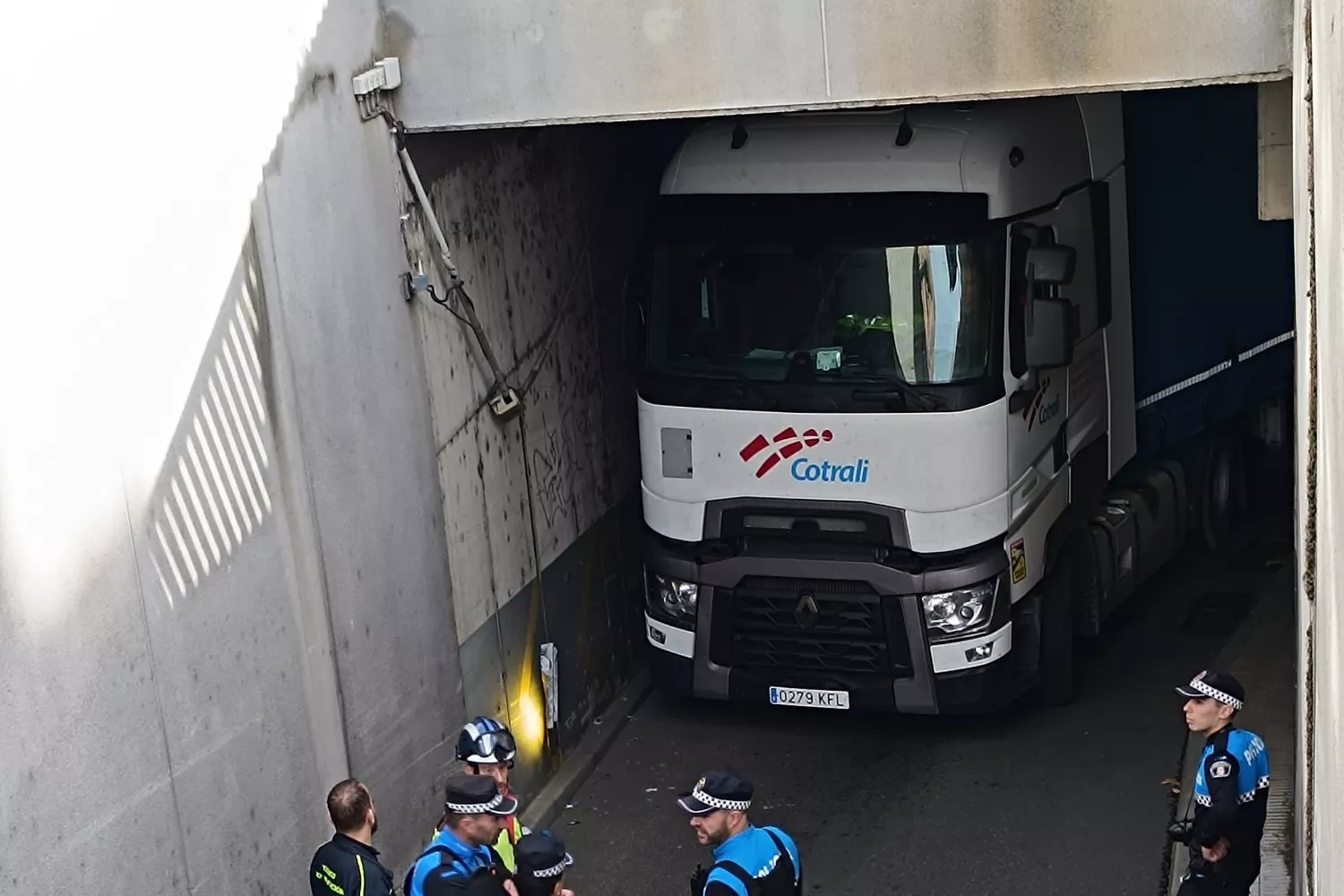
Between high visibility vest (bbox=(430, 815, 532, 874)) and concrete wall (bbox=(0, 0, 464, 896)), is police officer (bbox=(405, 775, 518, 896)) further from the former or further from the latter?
concrete wall (bbox=(0, 0, 464, 896))

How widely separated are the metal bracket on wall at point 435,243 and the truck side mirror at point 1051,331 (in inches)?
106

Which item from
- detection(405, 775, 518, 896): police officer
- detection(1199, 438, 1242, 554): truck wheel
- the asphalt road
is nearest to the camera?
detection(405, 775, 518, 896): police officer

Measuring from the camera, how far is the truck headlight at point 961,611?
8.91 meters

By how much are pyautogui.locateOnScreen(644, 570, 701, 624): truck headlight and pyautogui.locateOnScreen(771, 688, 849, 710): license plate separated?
2.08 feet

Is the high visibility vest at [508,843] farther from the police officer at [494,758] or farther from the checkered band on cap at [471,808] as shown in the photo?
the checkered band on cap at [471,808]

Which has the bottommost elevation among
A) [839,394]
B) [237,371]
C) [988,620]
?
[988,620]

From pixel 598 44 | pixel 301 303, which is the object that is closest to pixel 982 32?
pixel 598 44

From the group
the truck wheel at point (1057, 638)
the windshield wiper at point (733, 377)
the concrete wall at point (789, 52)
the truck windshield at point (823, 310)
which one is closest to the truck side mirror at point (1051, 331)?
the truck windshield at point (823, 310)

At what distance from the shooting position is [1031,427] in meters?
9.12

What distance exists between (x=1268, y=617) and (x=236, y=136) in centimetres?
745

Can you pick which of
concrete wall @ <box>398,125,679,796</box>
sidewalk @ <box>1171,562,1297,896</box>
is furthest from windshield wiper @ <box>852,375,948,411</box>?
sidewalk @ <box>1171,562,1297,896</box>

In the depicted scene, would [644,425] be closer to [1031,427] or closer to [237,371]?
[1031,427]

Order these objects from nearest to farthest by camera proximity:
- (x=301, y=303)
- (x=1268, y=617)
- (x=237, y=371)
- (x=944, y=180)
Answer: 1. (x=237, y=371)
2. (x=301, y=303)
3. (x=944, y=180)
4. (x=1268, y=617)

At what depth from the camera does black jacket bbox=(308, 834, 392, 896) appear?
227 inches
